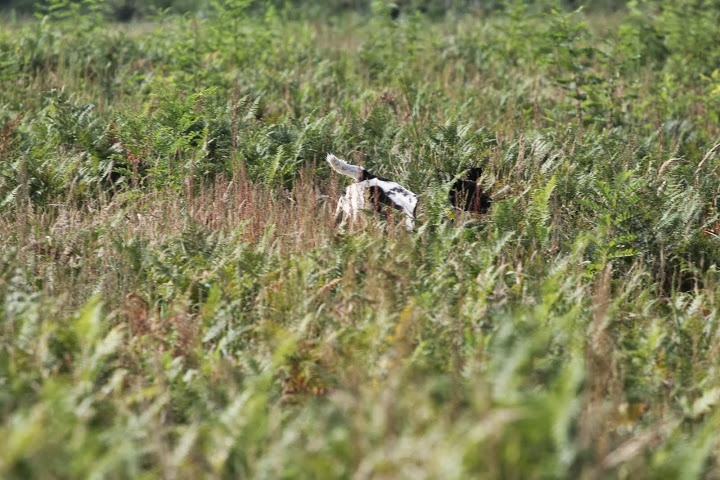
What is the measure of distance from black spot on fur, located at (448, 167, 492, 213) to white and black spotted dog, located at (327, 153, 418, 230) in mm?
313

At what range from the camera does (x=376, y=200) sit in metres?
4.98

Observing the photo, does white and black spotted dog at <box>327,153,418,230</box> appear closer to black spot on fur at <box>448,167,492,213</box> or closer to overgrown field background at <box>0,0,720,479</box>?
overgrown field background at <box>0,0,720,479</box>

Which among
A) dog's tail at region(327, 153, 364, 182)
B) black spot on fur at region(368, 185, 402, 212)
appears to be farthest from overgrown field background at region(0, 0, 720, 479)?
black spot on fur at region(368, 185, 402, 212)

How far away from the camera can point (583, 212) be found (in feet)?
17.3

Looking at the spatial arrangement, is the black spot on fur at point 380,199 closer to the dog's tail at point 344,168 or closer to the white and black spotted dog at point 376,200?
the white and black spotted dog at point 376,200

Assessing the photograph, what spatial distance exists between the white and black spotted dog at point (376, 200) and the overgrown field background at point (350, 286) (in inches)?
4.4

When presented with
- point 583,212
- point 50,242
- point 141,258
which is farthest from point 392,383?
point 583,212

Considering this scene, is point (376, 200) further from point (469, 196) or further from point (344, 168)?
point (469, 196)

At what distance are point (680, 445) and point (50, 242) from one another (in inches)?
125

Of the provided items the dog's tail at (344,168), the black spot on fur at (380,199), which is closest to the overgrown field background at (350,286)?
the dog's tail at (344,168)

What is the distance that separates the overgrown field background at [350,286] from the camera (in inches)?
97.0

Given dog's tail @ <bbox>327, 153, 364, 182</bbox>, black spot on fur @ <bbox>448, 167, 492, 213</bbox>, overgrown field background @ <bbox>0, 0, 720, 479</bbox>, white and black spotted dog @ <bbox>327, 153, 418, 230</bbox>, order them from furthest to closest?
dog's tail @ <bbox>327, 153, 364, 182</bbox> < black spot on fur @ <bbox>448, 167, 492, 213</bbox> < white and black spotted dog @ <bbox>327, 153, 418, 230</bbox> < overgrown field background @ <bbox>0, 0, 720, 479</bbox>

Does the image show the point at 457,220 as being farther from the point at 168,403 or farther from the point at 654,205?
the point at 168,403

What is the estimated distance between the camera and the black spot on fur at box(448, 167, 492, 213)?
17.4 feet
